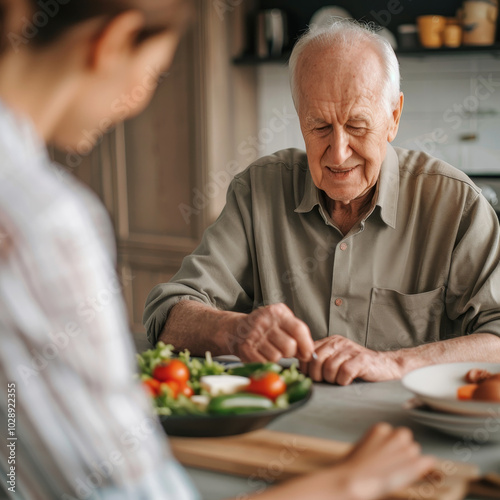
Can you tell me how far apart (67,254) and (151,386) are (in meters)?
0.55

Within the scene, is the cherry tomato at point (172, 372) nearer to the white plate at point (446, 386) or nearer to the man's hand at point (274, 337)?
the man's hand at point (274, 337)

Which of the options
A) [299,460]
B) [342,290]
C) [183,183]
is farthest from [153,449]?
[183,183]

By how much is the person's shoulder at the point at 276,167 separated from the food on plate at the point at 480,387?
3.03 feet

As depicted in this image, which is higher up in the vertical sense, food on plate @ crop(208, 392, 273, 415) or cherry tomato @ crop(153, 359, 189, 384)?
food on plate @ crop(208, 392, 273, 415)

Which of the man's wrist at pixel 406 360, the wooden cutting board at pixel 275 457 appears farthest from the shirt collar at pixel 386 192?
the wooden cutting board at pixel 275 457

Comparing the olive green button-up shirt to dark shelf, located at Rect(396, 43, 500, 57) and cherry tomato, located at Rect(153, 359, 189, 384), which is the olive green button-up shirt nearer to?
cherry tomato, located at Rect(153, 359, 189, 384)

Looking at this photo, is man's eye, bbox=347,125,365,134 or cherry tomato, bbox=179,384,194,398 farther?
man's eye, bbox=347,125,365,134

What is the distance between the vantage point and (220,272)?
1.87m

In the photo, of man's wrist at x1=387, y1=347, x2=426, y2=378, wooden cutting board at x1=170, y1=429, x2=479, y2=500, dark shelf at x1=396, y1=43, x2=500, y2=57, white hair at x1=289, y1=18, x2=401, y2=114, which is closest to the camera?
wooden cutting board at x1=170, y1=429, x2=479, y2=500

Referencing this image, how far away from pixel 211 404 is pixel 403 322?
870 mm

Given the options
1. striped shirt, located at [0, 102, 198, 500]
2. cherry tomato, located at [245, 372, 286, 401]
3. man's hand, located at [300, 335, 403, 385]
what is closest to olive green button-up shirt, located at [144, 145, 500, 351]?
man's hand, located at [300, 335, 403, 385]

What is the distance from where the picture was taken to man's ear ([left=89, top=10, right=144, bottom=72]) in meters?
0.61

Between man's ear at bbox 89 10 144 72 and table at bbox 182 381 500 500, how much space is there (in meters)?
0.55

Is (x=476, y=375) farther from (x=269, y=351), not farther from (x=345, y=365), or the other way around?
(x=269, y=351)
